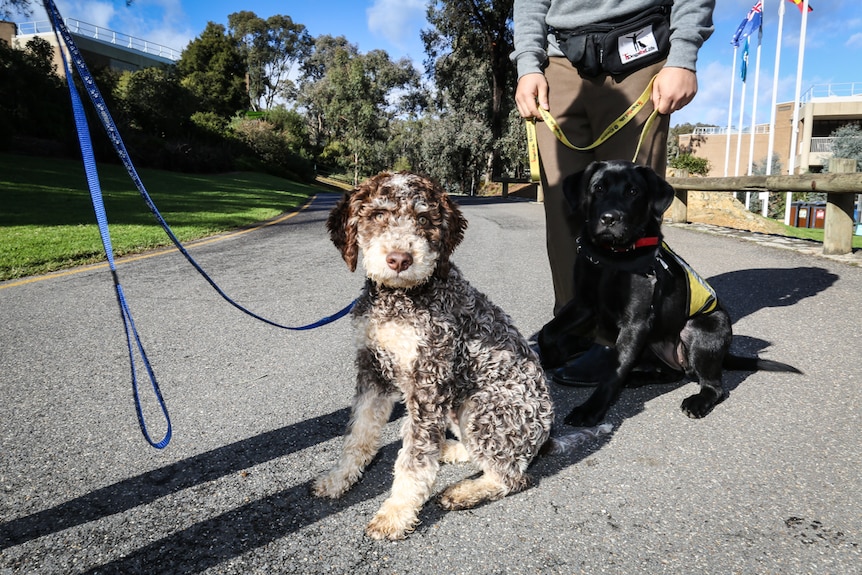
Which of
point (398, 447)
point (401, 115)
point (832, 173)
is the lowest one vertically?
point (398, 447)

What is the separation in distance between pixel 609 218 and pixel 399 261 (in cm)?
183

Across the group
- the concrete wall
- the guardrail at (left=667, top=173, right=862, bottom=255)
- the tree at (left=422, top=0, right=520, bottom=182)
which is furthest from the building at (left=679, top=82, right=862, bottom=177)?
the guardrail at (left=667, top=173, right=862, bottom=255)

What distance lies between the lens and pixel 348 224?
2.60 m

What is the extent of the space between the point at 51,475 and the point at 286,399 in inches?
51.8

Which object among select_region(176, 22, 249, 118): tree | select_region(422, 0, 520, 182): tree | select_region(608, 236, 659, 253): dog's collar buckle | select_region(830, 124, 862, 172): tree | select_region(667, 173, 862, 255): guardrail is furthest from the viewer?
select_region(176, 22, 249, 118): tree

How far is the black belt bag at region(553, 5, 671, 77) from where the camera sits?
376 centimetres

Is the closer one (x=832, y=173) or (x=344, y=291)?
(x=344, y=291)

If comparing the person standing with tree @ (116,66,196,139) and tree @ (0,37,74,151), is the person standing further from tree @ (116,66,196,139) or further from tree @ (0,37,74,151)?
tree @ (116,66,196,139)

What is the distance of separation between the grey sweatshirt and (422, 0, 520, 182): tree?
3241 cm

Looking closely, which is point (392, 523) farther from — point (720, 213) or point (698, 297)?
point (720, 213)

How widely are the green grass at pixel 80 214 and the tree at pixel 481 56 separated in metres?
21.4

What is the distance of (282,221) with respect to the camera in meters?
14.0

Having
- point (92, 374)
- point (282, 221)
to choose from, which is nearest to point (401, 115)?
point (282, 221)

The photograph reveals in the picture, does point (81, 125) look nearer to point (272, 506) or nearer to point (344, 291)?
point (272, 506)
